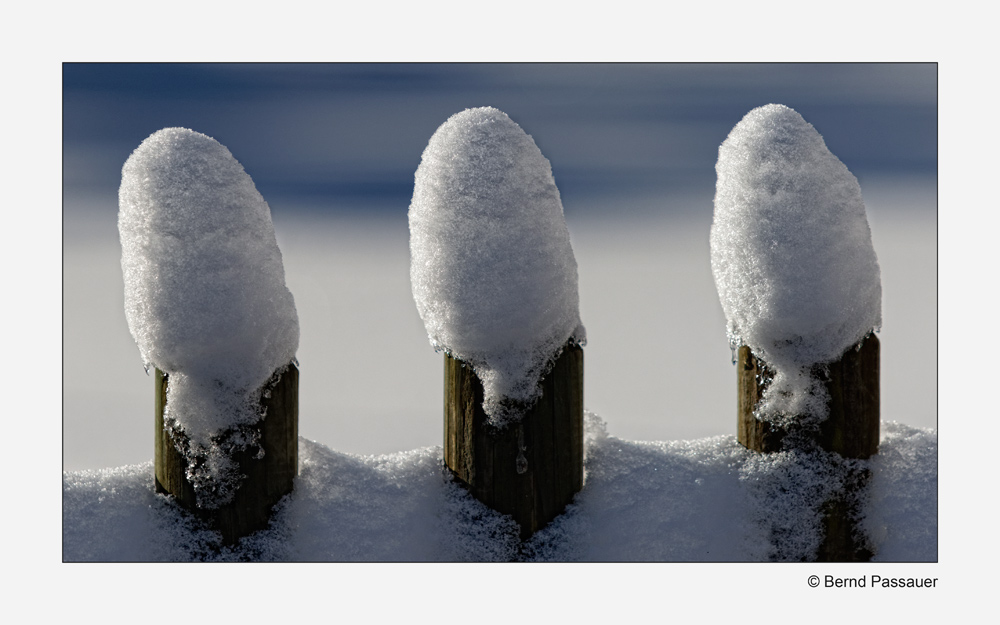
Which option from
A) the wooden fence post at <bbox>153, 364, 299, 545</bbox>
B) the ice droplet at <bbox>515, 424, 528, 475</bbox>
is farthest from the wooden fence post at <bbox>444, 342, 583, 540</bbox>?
the wooden fence post at <bbox>153, 364, 299, 545</bbox>

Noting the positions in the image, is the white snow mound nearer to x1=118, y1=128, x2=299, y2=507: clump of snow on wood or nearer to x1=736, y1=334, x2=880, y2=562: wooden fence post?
x1=736, y1=334, x2=880, y2=562: wooden fence post

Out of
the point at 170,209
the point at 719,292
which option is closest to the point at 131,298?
the point at 170,209

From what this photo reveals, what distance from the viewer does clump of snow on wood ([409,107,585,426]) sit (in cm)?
174

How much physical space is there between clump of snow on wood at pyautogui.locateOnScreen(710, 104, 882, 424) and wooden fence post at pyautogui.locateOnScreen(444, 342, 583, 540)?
1.71ft

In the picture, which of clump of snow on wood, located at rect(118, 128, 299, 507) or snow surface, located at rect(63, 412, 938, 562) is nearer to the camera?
clump of snow on wood, located at rect(118, 128, 299, 507)

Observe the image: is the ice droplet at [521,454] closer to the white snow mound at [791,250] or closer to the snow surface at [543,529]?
the snow surface at [543,529]

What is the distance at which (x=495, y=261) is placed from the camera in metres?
1.74

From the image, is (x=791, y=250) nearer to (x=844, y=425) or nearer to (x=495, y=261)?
(x=844, y=425)

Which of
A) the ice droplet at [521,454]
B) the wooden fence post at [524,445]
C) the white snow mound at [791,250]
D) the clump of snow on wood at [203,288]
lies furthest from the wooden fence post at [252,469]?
the white snow mound at [791,250]

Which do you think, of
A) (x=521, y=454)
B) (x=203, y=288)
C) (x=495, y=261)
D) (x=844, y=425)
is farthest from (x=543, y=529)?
(x=203, y=288)

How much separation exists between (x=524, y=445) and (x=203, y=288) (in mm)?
942

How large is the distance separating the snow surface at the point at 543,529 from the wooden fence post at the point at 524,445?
0.17 feet

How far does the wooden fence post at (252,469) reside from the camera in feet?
6.11

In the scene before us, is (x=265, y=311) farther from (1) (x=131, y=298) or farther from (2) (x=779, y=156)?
(2) (x=779, y=156)
